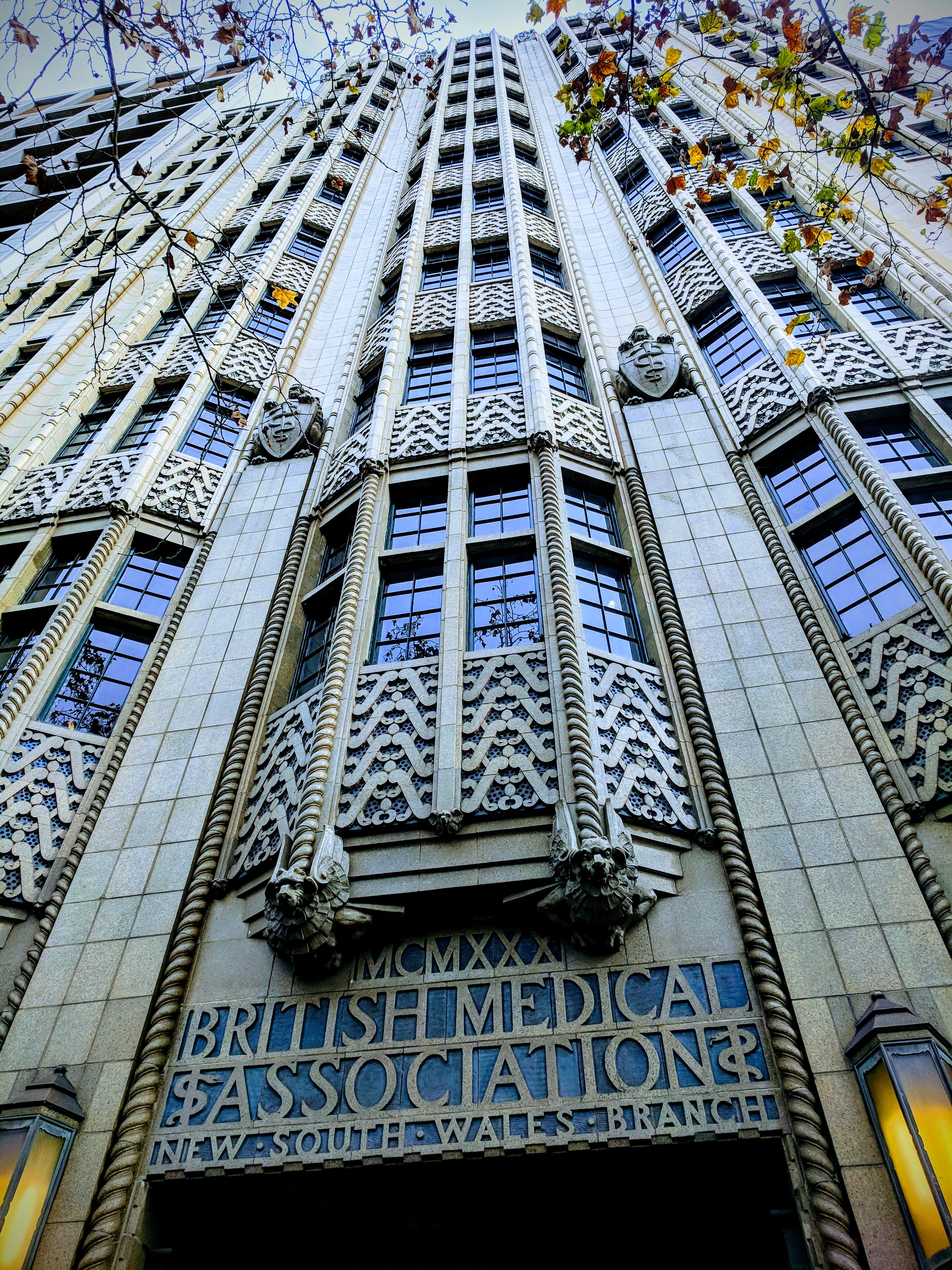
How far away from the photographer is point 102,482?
1589 centimetres

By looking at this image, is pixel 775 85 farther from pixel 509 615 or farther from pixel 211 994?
pixel 211 994

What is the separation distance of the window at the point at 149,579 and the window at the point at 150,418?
2794 millimetres

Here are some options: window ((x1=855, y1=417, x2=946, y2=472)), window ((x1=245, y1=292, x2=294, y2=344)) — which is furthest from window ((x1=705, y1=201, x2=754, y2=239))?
window ((x1=245, y1=292, x2=294, y2=344))

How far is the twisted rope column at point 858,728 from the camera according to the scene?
26.8ft

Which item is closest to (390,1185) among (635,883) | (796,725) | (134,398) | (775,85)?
(635,883)

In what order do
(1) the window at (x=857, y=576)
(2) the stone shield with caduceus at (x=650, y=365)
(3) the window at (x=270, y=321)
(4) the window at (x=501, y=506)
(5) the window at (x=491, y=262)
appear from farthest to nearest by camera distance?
(3) the window at (x=270, y=321) → (5) the window at (x=491, y=262) → (2) the stone shield with caduceus at (x=650, y=365) → (4) the window at (x=501, y=506) → (1) the window at (x=857, y=576)

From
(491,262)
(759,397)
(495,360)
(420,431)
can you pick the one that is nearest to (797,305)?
(759,397)

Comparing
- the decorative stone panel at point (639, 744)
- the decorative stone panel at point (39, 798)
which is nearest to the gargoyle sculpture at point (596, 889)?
the decorative stone panel at point (639, 744)

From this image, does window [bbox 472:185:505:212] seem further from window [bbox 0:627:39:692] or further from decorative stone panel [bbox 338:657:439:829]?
decorative stone panel [bbox 338:657:439:829]

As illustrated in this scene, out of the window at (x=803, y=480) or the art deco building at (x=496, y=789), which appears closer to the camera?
the art deco building at (x=496, y=789)

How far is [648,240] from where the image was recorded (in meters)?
23.2

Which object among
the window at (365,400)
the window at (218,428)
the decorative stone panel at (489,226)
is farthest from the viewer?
the decorative stone panel at (489,226)

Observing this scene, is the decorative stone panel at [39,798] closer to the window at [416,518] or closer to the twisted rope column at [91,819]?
the twisted rope column at [91,819]

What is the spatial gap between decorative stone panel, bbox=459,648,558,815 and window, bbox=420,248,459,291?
13.5 metres
